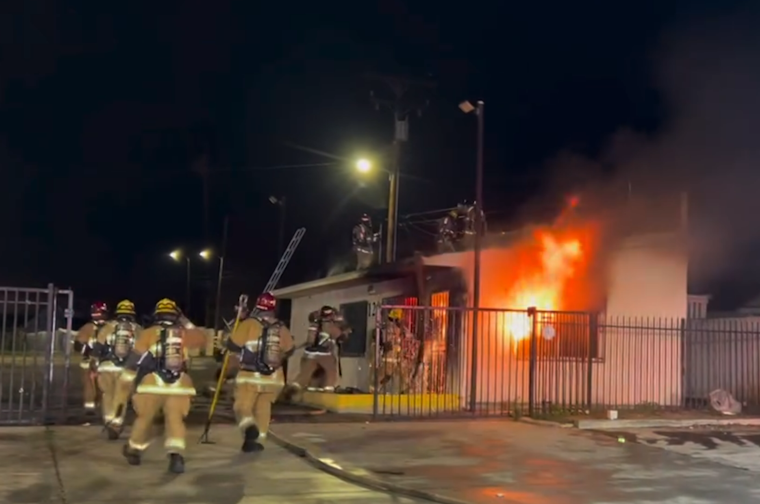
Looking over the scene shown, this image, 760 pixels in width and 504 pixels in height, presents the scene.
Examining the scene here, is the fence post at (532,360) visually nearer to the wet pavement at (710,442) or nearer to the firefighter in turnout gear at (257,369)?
the wet pavement at (710,442)

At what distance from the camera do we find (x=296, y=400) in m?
16.4

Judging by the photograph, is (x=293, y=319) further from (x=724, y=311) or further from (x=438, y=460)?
(x=438, y=460)

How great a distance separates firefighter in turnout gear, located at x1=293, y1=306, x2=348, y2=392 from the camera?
597 inches

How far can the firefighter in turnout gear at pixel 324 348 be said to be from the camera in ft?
49.7

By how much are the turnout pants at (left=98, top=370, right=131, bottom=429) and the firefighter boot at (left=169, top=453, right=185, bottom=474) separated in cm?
227

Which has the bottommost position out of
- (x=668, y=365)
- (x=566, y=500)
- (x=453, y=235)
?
(x=566, y=500)

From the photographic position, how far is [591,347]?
1557 centimetres

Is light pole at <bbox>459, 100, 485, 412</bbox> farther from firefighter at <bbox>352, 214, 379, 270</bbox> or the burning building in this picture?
firefighter at <bbox>352, 214, 379, 270</bbox>

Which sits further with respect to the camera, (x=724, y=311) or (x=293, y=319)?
(x=293, y=319)

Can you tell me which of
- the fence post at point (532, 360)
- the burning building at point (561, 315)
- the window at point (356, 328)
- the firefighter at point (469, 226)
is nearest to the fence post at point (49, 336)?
the burning building at point (561, 315)

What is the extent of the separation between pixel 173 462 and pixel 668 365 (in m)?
10.4

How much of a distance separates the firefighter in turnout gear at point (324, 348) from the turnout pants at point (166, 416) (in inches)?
257

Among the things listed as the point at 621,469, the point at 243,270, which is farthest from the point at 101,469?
the point at 243,270

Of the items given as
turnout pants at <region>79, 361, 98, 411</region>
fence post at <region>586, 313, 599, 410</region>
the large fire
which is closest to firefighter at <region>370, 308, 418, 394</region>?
the large fire
